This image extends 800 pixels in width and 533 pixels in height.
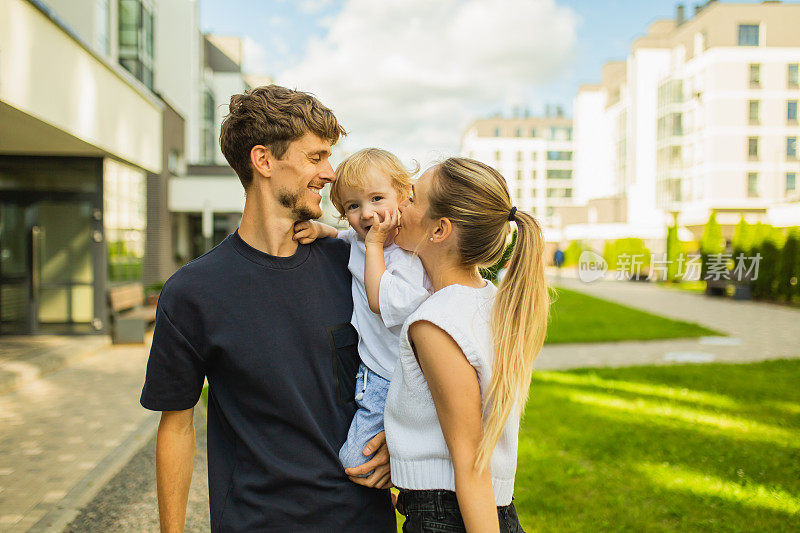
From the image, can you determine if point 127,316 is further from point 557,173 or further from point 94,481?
point 557,173

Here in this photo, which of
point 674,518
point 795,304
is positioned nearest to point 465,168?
point 674,518

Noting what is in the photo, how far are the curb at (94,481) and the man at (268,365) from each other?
294cm

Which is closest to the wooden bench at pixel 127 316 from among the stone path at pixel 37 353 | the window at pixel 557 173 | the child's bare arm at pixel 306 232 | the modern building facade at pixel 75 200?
the modern building facade at pixel 75 200

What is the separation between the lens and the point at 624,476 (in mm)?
5258

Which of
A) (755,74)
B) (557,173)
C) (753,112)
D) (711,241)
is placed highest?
(755,74)

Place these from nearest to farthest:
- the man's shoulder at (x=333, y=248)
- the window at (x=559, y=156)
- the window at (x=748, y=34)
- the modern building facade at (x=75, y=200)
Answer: the man's shoulder at (x=333, y=248)
the modern building facade at (x=75, y=200)
the window at (x=748, y=34)
the window at (x=559, y=156)

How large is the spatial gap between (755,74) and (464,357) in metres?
56.8

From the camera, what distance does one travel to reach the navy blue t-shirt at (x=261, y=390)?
184 cm

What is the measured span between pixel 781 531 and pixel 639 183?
195ft

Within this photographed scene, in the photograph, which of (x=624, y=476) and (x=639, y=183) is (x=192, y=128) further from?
(x=639, y=183)

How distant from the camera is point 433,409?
1.73m

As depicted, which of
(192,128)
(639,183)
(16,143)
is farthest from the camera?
(639,183)

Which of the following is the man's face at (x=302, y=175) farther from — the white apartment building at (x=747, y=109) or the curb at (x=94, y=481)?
the white apartment building at (x=747, y=109)

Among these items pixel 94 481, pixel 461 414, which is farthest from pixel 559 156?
pixel 461 414
